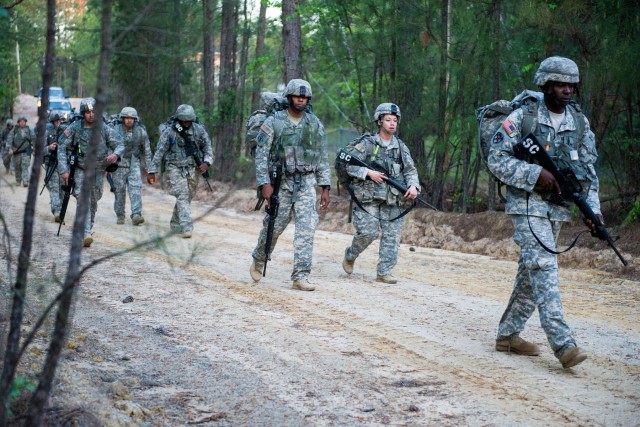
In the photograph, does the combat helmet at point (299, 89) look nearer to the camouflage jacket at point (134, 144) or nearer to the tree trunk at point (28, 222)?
the tree trunk at point (28, 222)

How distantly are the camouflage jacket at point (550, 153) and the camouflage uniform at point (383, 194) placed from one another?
3629mm

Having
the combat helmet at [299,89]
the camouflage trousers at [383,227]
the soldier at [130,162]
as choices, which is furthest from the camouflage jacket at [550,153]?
the soldier at [130,162]

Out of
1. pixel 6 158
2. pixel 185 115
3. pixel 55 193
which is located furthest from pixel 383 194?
pixel 6 158

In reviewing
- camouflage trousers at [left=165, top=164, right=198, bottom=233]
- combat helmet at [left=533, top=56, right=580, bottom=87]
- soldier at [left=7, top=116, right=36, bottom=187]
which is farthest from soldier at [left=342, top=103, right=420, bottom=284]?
soldier at [left=7, top=116, right=36, bottom=187]

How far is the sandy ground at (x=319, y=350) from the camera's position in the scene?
16.8ft

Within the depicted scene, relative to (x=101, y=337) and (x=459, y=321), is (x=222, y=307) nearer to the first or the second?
(x=101, y=337)

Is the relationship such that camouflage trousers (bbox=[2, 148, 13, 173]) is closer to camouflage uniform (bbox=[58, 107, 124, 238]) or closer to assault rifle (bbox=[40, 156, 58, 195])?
assault rifle (bbox=[40, 156, 58, 195])

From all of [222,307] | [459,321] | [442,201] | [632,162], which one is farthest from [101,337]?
[442,201]

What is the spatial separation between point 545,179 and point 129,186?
11.5m

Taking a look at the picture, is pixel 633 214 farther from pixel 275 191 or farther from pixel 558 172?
pixel 558 172

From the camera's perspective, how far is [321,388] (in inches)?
224

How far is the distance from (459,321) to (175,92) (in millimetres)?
24930

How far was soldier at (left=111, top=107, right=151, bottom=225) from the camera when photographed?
53.6 feet

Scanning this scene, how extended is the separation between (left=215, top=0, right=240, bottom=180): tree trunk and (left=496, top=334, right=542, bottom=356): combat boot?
1818cm
